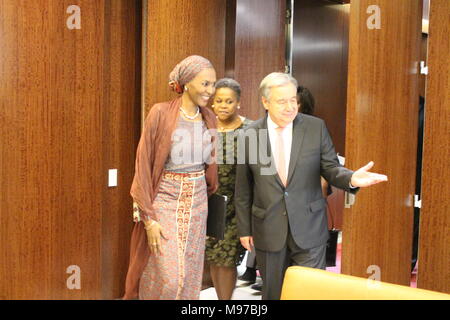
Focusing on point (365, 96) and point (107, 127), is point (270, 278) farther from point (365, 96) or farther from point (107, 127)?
point (107, 127)

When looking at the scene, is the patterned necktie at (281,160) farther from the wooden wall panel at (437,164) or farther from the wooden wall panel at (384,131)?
the wooden wall panel at (437,164)

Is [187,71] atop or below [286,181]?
atop

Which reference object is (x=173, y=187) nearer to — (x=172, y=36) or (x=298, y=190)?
(x=298, y=190)

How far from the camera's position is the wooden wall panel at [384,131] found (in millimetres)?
2883

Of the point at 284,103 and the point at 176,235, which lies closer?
the point at 284,103

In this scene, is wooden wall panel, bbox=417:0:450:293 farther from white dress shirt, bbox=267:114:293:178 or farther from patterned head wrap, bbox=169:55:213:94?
patterned head wrap, bbox=169:55:213:94

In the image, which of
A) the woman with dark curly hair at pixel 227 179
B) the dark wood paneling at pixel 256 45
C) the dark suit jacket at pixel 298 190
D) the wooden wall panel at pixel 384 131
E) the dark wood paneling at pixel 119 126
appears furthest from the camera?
the dark wood paneling at pixel 256 45

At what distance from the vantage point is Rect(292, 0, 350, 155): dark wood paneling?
6566mm

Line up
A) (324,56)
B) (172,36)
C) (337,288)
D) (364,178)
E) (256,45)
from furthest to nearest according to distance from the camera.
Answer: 1. (324,56)
2. (256,45)
3. (172,36)
4. (364,178)
5. (337,288)

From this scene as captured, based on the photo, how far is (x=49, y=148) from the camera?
10.4 ft

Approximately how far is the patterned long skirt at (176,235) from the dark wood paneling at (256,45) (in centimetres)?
184

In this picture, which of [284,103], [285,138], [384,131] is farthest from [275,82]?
[384,131]

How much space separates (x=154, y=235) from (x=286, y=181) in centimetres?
73

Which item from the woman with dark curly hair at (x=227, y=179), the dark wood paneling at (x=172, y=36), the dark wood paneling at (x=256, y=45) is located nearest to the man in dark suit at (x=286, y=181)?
the woman with dark curly hair at (x=227, y=179)
